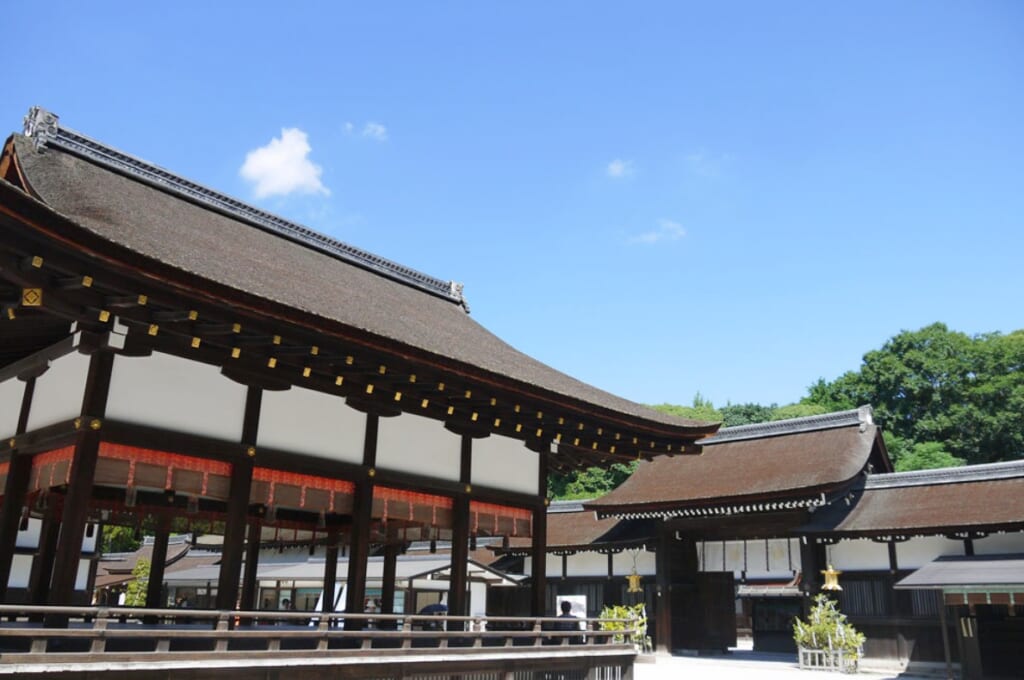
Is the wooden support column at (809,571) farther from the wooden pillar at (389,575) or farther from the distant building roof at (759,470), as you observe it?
the wooden pillar at (389,575)

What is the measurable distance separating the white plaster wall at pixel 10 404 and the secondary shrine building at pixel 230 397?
Answer: 45 millimetres

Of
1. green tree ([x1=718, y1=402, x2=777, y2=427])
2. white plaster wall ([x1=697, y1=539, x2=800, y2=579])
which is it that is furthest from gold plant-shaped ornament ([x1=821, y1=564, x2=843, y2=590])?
green tree ([x1=718, y1=402, x2=777, y2=427])

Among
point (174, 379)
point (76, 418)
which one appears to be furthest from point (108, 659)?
point (174, 379)

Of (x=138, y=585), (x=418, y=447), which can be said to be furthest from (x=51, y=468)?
(x=138, y=585)

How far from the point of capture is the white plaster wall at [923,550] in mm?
19156

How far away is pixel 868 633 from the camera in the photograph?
20.0m

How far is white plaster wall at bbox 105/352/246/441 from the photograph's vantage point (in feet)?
28.8

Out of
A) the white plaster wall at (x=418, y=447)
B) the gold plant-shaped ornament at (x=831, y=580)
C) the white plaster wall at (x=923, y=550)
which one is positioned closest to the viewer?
the white plaster wall at (x=418, y=447)

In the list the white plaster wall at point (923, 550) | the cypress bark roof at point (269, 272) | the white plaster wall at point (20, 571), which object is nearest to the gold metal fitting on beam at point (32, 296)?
the cypress bark roof at point (269, 272)

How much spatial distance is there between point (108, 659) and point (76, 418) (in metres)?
2.54

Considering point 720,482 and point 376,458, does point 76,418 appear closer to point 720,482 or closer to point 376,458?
point 376,458

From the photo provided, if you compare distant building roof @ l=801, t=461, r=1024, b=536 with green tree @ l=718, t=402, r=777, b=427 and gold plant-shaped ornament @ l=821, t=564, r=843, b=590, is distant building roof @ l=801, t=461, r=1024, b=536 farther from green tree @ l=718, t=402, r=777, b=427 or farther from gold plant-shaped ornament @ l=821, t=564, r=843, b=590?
green tree @ l=718, t=402, r=777, b=427

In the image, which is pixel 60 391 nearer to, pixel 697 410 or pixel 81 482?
pixel 81 482

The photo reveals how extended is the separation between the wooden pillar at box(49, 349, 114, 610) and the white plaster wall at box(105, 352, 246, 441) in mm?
→ 170
